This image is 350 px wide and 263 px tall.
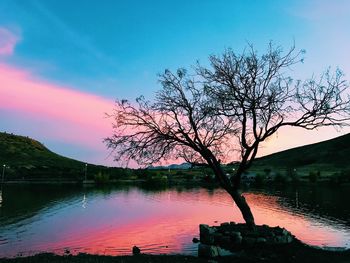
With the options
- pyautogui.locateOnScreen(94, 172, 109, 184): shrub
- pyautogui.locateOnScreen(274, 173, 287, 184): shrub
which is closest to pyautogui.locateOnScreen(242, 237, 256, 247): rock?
pyautogui.locateOnScreen(274, 173, 287, 184): shrub

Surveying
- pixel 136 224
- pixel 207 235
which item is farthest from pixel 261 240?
pixel 136 224

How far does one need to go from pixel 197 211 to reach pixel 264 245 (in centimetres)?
3979

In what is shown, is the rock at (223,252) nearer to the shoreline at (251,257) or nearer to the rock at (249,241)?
the shoreline at (251,257)

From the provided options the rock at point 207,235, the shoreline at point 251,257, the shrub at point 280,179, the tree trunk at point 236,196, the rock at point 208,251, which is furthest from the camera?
the shrub at point 280,179

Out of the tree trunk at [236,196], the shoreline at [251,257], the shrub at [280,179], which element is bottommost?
the shoreline at [251,257]

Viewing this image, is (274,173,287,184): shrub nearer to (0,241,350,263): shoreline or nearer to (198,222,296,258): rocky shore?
(198,222,296,258): rocky shore

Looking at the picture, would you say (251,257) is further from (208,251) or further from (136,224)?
(136,224)

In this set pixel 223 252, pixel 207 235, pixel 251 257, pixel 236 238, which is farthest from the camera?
pixel 207 235

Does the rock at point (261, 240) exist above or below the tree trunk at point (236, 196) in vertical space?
below

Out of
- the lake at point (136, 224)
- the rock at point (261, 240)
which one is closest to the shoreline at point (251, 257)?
the rock at point (261, 240)

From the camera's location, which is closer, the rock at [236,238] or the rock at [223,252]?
the rock at [223,252]

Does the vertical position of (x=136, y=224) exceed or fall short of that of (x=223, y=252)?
it exceeds it

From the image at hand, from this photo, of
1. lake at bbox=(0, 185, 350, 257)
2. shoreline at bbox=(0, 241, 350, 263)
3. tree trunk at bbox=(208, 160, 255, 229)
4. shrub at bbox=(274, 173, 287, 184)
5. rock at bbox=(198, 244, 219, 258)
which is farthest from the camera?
shrub at bbox=(274, 173, 287, 184)

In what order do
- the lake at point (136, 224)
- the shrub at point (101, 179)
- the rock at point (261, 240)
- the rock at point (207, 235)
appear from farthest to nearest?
1. the shrub at point (101, 179)
2. the lake at point (136, 224)
3. the rock at point (207, 235)
4. the rock at point (261, 240)
